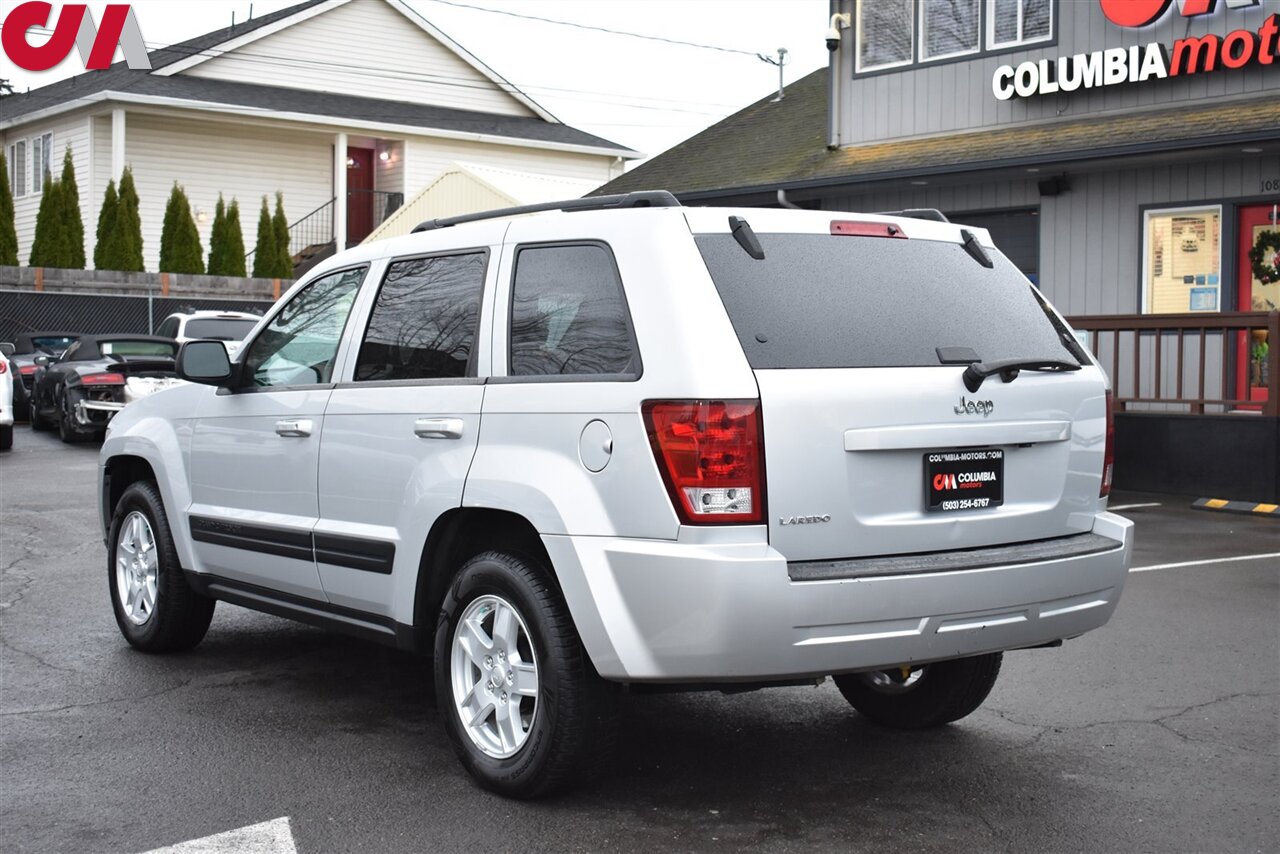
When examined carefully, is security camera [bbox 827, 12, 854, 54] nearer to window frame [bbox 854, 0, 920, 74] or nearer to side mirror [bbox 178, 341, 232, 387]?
window frame [bbox 854, 0, 920, 74]

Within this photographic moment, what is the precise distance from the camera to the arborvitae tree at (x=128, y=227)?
1219 inches

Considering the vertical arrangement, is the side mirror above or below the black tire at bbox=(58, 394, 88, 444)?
above

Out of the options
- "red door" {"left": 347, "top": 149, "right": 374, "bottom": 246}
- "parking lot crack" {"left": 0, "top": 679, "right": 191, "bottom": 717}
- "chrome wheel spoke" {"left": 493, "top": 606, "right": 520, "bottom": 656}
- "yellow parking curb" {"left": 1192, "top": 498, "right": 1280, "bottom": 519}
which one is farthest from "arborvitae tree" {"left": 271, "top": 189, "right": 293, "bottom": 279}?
"chrome wheel spoke" {"left": 493, "top": 606, "right": 520, "bottom": 656}

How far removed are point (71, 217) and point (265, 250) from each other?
13.1 feet

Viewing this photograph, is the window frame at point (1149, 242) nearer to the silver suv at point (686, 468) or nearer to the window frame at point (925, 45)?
the window frame at point (925, 45)

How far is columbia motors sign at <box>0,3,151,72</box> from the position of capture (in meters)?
30.5

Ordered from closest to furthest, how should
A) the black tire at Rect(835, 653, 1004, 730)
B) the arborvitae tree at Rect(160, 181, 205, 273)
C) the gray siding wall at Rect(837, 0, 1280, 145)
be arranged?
the black tire at Rect(835, 653, 1004, 730), the gray siding wall at Rect(837, 0, 1280, 145), the arborvitae tree at Rect(160, 181, 205, 273)

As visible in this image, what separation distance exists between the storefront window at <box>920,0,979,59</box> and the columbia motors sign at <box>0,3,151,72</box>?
1912cm

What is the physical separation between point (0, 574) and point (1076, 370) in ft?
23.4

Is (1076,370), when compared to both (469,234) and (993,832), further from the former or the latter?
(469,234)

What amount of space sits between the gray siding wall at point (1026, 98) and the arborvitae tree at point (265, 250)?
16.7m

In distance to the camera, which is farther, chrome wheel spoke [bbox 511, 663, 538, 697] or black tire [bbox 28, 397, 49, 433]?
black tire [bbox 28, 397, 49, 433]

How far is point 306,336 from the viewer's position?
245 inches

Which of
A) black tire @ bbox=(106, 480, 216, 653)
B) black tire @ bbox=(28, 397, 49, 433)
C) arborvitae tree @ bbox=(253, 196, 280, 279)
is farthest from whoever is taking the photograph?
arborvitae tree @ bbox=(253, 196, 280, 279)
